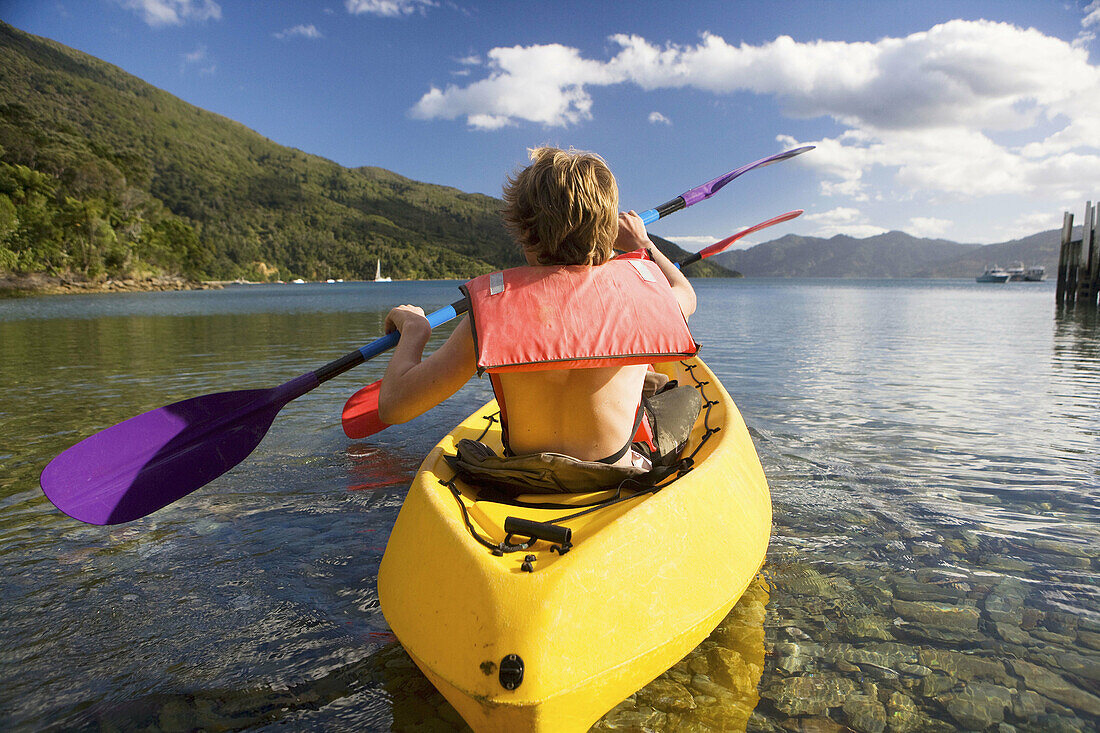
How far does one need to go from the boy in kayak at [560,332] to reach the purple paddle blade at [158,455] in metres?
1.51

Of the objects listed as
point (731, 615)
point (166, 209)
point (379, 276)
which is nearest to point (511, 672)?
point (731, 615)

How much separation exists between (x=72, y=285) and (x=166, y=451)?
6050cm

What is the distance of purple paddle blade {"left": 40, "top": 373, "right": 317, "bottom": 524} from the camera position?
10.2ft

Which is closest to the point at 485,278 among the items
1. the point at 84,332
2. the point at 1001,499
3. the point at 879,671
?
the point at 879,671

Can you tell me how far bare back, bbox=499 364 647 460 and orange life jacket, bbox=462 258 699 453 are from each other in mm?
106

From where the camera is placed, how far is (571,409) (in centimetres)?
232

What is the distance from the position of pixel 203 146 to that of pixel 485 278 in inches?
8750

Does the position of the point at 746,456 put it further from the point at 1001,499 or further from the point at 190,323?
the point at 190,323

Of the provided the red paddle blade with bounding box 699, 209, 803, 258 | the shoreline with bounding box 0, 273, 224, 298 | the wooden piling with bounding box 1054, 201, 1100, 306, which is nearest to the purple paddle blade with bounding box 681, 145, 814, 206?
the red paddle blade with bounding box 699, 209, 803, 258

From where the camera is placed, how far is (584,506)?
243 centimetres

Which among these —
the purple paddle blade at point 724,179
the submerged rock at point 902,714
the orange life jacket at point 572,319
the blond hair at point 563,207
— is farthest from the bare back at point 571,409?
the purple paddle blade at point 724,179

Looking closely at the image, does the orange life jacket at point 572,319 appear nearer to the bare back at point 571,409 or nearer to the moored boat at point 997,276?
the bare back at point 571,409

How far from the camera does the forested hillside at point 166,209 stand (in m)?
50.6

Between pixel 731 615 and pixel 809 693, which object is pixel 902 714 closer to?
pixel 809 693
